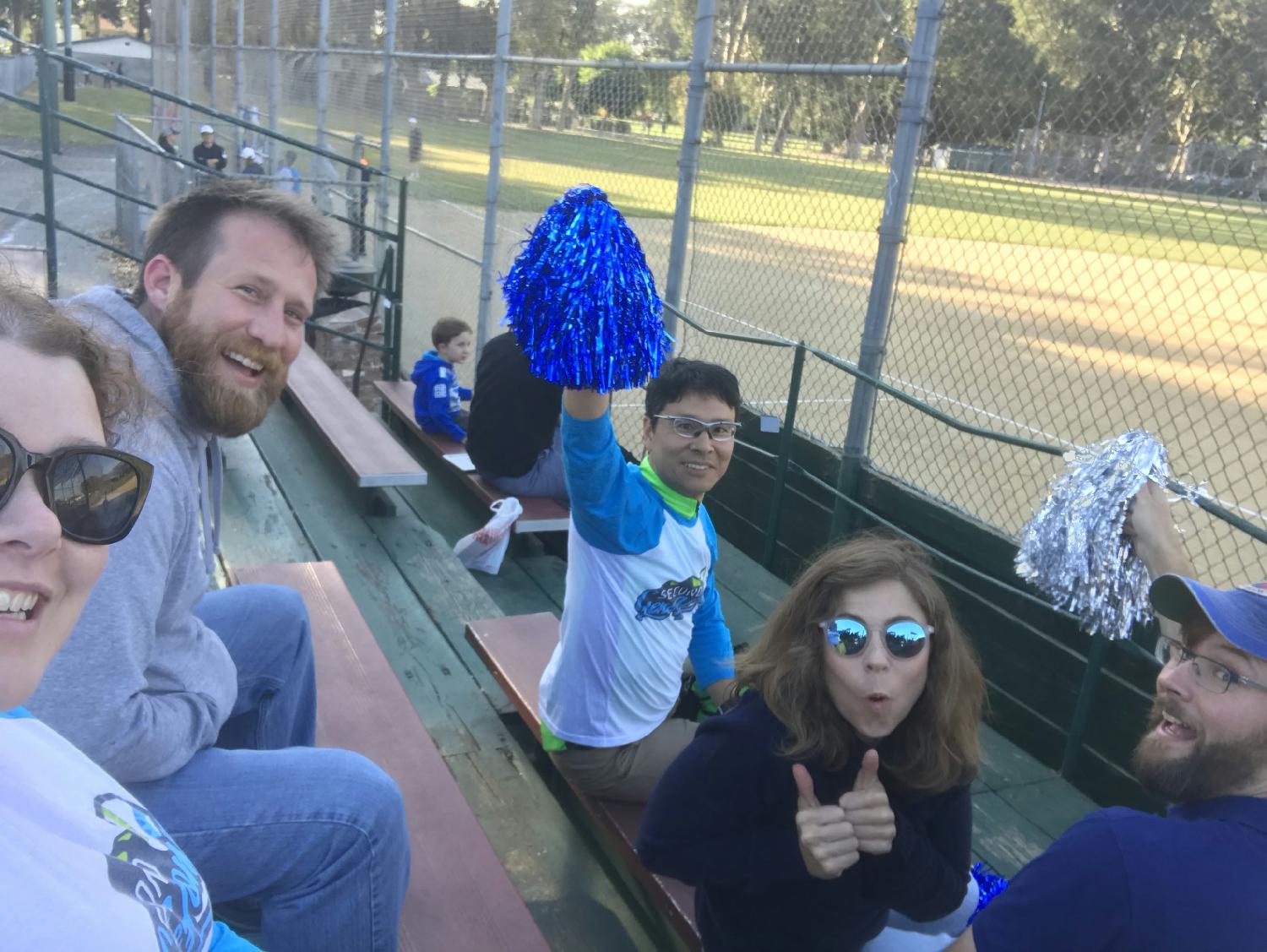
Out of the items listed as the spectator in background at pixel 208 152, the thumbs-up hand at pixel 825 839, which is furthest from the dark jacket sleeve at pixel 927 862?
the spectator in background at pixel 208 152

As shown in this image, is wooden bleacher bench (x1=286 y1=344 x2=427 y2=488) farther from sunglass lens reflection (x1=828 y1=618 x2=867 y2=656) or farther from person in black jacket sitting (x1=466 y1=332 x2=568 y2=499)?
sunglass lens reflection (x1=828 y1=618 x2=867 y2=656)

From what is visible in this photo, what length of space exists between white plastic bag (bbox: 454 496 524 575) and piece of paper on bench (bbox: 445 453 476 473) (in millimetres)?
663

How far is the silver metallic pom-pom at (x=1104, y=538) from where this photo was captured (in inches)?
79.0

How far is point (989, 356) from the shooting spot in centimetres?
1116

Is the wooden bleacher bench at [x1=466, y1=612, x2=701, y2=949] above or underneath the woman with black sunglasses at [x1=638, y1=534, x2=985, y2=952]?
underneath

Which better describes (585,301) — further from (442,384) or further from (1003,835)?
(442,384)

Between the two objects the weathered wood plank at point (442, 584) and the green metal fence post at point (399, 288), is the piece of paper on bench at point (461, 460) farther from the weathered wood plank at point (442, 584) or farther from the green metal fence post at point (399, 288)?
the green metal fence post at point (399, 288)

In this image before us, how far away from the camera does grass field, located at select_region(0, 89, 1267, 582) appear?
14.6ft

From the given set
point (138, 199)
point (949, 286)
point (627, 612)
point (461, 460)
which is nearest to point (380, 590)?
point (461, 460)

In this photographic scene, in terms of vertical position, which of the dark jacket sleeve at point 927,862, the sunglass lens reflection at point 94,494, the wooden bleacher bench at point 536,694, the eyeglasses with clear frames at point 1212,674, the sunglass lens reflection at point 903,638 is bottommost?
the wooden bleacher bench at point 536,694

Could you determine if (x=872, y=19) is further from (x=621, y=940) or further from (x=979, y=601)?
(x=621, y=940)

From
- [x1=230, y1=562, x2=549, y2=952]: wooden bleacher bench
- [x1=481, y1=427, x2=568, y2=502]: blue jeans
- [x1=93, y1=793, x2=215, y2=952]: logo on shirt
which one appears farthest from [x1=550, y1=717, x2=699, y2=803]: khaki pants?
[x1=481, y1=427, x2=568, y2=502]: blue jeans

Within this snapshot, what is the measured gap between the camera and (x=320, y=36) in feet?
31.0

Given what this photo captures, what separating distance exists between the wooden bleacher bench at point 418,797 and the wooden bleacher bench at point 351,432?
51.1 inches
